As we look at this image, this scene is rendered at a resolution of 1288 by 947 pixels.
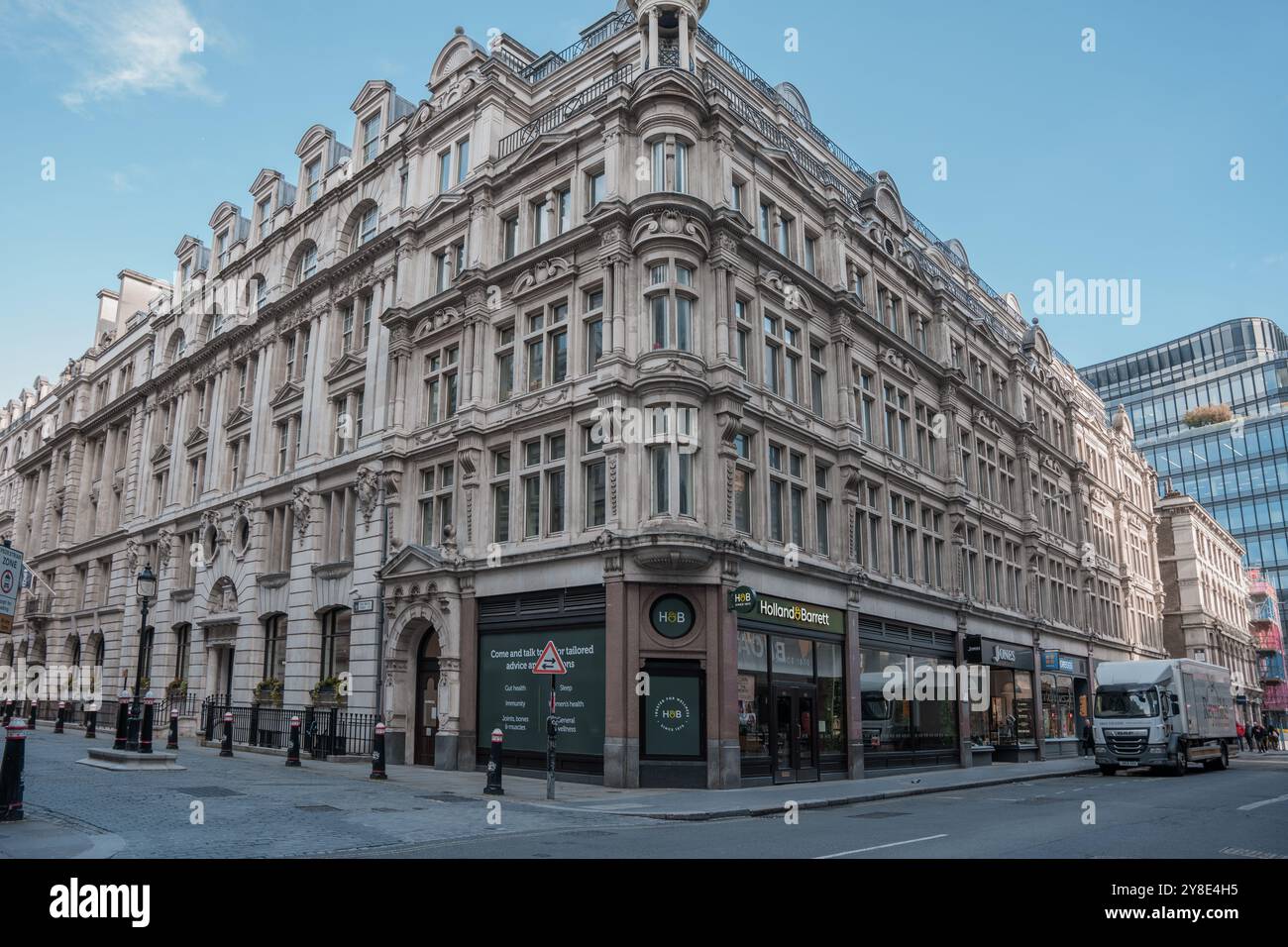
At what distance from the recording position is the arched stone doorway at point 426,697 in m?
26.9

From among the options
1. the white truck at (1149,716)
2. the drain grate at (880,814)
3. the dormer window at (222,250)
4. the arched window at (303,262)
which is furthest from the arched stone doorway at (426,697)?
the dormer window at (222,250)

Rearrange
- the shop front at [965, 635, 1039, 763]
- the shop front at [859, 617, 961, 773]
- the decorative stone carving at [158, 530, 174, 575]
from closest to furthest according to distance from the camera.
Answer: the shop front at [859, 617, 961, 773], the shop front at [965, 635, 1039, 763], the decorative stone carving at [158, 530, 174, 575]

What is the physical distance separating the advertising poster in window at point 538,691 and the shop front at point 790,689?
360 centimetres

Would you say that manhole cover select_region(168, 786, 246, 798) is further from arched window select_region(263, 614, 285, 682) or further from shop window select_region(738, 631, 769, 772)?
arched window select_region(263, 614, 285, 682)

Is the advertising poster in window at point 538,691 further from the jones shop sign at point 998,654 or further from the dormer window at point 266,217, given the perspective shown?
the dormer window at point 266,217

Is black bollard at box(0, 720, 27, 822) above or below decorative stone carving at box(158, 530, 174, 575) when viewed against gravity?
below

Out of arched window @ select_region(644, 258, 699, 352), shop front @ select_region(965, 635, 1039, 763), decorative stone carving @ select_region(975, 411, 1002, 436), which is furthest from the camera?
decorative stone carving @ select_region(975, 411, 1002, 436)

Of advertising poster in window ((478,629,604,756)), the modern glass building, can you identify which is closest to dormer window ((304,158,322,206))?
advertising poster in window ((478,629,604,756))

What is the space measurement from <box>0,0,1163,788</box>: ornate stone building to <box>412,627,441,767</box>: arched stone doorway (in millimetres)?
116

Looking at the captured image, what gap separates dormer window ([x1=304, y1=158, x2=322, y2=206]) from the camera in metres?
38.0
